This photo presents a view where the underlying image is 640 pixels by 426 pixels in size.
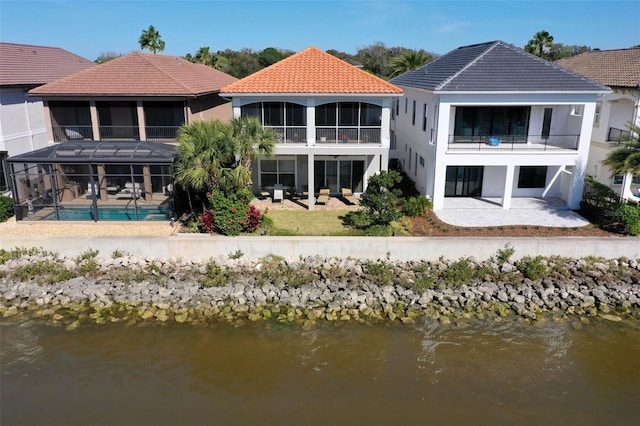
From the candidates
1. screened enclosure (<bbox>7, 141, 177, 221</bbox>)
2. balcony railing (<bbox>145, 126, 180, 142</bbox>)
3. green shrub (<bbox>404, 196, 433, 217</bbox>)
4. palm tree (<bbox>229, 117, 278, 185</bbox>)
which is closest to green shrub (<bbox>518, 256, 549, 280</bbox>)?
green shrub (<bbox>404, 196, 433, 217</bbox>)

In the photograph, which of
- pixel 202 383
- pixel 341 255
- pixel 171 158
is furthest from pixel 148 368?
pixel 171 158

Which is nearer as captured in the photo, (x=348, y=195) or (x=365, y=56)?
(x=348, y=195)

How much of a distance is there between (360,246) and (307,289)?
2638mm

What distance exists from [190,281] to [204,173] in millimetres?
4244

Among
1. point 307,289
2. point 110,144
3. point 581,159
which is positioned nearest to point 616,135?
point 581,159

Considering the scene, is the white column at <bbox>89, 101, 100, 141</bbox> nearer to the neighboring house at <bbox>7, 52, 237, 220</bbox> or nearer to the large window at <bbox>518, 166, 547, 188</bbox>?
the neighboring house at <bbox>7, 52, 237, 220</bbox>

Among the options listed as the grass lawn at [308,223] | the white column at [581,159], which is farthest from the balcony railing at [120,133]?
the white column at [581,159]

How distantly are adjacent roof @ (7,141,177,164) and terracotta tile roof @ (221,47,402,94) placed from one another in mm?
4307

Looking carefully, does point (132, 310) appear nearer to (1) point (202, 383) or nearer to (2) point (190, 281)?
(2) point (190, 281)

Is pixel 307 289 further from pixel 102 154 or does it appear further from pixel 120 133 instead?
pixel 120 133

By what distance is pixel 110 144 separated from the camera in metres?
21.8

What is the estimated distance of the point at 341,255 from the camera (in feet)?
60.3

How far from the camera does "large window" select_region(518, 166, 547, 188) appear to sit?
78.1 feet

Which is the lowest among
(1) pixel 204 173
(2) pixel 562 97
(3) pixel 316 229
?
(3) pixel 316 229
